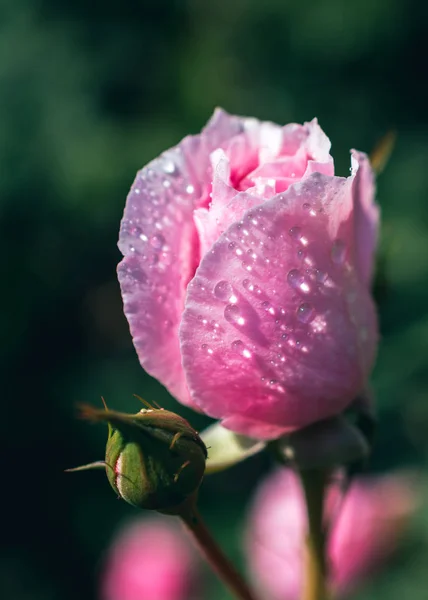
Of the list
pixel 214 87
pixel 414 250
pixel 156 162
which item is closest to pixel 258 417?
pixel 156 162

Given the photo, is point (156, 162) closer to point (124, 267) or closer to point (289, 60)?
point (124, 267)

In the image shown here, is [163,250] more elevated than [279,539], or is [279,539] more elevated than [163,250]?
[163,250]

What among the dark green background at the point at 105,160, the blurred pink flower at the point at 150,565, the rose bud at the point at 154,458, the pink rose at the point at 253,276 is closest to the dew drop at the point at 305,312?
the pink rose at the point at 253,276

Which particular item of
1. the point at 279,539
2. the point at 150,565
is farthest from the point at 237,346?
the point at 150,565

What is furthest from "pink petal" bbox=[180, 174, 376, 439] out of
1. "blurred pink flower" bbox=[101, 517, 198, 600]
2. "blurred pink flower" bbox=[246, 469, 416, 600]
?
"blurred pink flower" bbox=[101, 517, 198, 600]

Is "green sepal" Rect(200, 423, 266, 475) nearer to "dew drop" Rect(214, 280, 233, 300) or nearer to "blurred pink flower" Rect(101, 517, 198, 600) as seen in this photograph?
Result: "dew drop" Rect(214, 280, 233, 300)

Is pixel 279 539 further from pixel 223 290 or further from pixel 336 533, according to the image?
pixel 223 290

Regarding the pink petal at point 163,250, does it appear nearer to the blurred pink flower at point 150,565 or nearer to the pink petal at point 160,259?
the pink petal at point 160,259
